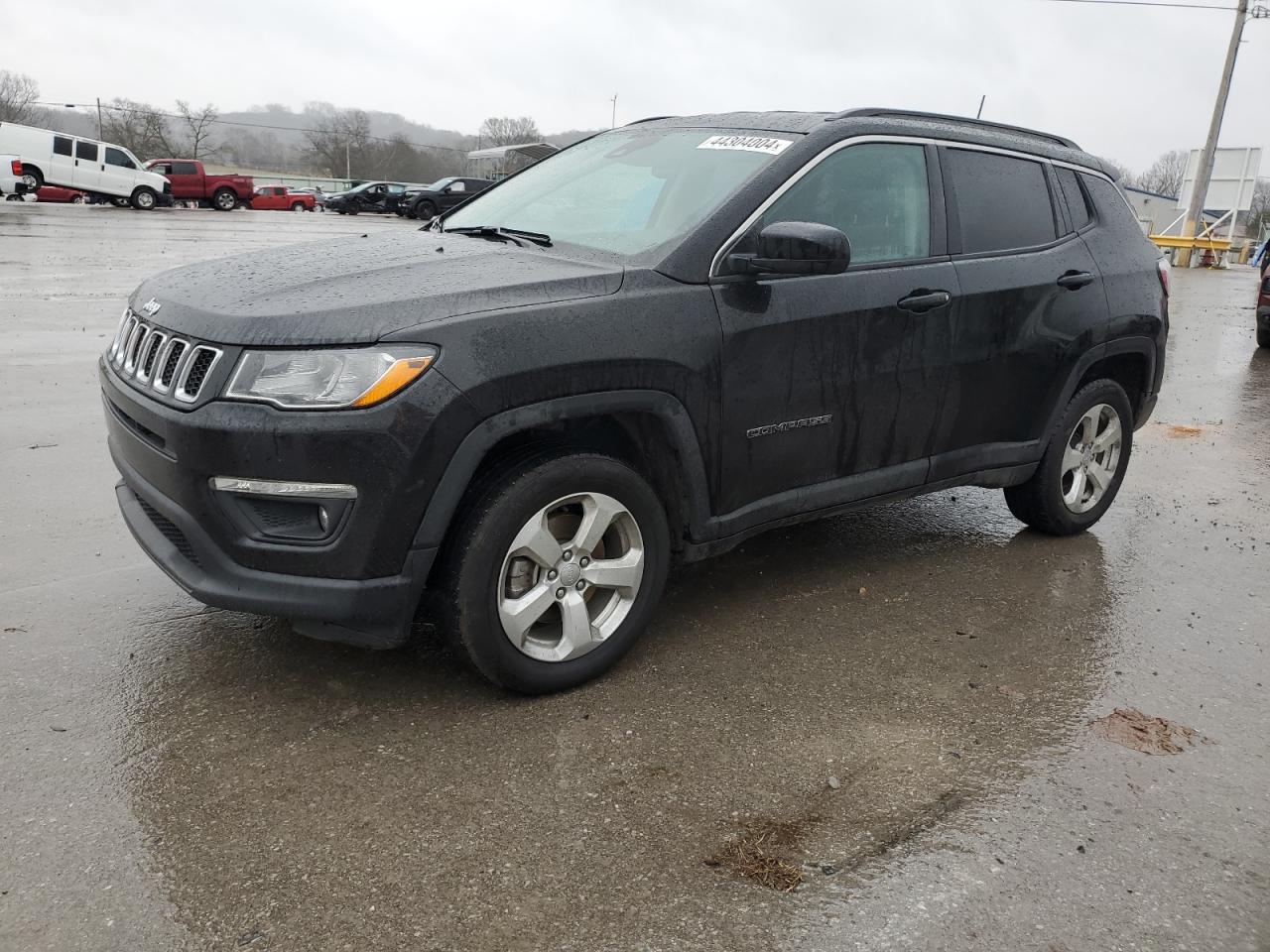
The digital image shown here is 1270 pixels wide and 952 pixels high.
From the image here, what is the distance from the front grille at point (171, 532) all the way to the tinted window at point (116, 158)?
117 ft

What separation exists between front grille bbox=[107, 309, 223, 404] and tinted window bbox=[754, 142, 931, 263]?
181cm

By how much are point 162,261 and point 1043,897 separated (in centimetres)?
1645

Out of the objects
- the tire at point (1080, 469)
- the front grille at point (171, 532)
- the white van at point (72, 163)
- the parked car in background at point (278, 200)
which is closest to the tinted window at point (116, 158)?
the white van at point (72, 163)

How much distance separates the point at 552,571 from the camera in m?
3.18

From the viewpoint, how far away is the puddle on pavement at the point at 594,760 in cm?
239

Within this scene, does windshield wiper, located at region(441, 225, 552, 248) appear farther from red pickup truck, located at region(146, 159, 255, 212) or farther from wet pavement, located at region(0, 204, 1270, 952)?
red pickup truck, located at region(146, 159, 255, 212)

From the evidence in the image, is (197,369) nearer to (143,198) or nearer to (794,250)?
(794,250)

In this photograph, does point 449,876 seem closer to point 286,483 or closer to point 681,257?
point 286,483

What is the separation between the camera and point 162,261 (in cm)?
1611

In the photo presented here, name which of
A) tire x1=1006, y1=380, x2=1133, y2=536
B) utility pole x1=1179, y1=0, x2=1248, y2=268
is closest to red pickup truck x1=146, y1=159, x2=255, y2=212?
utility pole x1=1179, y1=0, x2=1248, y2=268

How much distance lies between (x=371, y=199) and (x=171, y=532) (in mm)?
44342

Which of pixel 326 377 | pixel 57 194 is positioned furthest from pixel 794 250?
pixel 57 194

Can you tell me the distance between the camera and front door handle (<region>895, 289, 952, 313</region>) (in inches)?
152

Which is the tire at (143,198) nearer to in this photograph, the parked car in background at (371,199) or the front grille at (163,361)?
the parked car in background at (371,199)
